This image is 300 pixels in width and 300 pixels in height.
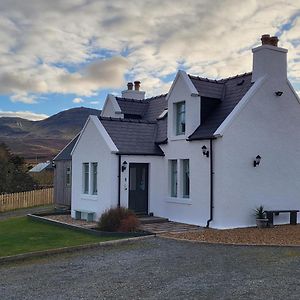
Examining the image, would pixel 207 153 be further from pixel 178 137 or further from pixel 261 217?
pixel 261 217

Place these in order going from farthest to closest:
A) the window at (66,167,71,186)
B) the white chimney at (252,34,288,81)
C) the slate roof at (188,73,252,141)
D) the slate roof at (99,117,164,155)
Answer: the window at (66,167,71,186), the slate roof at (99,117,164,155), the white chimney at (252,34,288,81), the slate roof at (188,73,252,141)

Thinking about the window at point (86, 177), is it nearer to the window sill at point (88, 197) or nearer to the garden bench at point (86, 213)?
the window sill at point (88, 197)

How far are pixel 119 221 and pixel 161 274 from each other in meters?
6.48

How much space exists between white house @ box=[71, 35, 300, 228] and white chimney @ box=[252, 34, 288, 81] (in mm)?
41

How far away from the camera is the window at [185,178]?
19078 mm

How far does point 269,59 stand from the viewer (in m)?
18.3

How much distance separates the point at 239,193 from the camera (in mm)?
17344

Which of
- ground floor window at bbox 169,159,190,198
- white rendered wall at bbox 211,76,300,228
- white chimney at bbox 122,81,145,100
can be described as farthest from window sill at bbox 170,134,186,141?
white chimney at bbox 122,81,145,100

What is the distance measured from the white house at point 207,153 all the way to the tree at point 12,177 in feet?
51.7

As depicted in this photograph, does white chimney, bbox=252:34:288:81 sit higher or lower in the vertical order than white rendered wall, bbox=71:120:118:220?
higher

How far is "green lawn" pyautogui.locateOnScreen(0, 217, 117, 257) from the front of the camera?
13500 millimetres

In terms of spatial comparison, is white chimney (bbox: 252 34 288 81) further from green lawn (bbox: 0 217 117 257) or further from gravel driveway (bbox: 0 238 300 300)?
green lawn (bbox: 0 217 117 257)

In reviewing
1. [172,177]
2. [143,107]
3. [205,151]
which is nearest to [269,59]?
[205,151]

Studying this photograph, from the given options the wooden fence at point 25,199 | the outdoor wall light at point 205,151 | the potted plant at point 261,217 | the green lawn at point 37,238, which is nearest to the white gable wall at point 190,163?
the outdoor wall light at point 205,151
